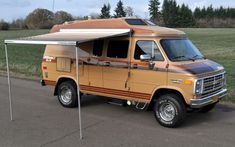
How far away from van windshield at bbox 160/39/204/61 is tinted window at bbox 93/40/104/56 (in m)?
1.72

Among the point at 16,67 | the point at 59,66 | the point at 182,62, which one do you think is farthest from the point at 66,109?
the point at 16,67

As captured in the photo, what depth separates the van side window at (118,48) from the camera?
9.68 meters

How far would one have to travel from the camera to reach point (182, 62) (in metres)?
8.92

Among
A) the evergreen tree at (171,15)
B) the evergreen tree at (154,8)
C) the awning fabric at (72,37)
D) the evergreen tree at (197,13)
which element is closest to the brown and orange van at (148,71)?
the awning fabric at (72,37)

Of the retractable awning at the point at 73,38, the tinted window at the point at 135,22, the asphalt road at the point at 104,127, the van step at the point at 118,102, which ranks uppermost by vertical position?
the tinted window at the point at 135,22

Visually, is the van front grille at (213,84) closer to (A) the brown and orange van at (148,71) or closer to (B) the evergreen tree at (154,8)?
(A) the brown and orange van at (148,71)

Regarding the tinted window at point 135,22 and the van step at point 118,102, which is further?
the van step at point 118,102

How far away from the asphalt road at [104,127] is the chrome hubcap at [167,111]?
0.25 meters

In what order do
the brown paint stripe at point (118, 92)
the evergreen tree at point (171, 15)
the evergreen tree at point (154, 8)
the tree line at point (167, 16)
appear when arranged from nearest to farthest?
the brown paint stripe at point (118, 92), the tree line at point (167, 16), the evergreen tree at point (171, 15), the evergreen tree at point (154, 8)

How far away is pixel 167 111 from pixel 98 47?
2558 mm

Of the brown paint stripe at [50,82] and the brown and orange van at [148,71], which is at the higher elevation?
the brown and orange van at [148,71]

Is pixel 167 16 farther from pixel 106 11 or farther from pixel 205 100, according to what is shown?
pixel 205 100

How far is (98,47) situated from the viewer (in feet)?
33.6

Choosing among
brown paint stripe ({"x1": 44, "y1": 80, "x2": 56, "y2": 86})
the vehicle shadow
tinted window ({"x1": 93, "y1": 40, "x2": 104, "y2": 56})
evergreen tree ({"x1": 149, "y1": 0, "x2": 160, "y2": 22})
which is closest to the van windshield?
the vehicle shadow
